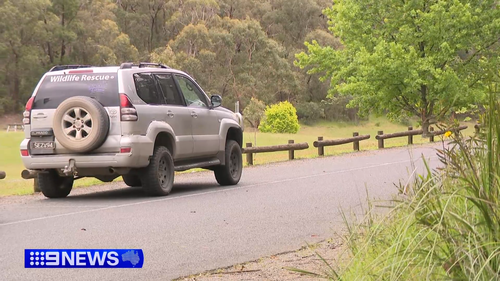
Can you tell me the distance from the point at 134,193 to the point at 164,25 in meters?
72.7

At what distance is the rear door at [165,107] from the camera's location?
13.7 metres

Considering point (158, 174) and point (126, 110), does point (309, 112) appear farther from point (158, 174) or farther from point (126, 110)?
point (126, 110)

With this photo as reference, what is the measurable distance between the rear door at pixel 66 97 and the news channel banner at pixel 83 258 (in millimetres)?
4801

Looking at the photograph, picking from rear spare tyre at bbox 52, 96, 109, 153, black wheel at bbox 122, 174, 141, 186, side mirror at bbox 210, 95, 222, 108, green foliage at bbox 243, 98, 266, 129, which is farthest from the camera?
green foliage at bbox 243, 98, 266, 129

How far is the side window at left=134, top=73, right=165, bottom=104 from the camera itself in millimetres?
13672

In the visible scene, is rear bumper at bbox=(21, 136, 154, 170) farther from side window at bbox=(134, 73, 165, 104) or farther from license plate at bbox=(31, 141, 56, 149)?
side window at bbox=(134, 73, 165, 104)

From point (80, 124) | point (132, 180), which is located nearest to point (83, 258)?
point (80, 124)

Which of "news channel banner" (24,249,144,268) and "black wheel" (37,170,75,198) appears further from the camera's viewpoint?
"black wheel" (37,170,75,198)

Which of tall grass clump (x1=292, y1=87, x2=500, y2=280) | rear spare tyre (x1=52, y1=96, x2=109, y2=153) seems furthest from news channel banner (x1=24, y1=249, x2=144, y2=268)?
rear spare tyre (x1=52, y1=96, x2=109, y2=153)

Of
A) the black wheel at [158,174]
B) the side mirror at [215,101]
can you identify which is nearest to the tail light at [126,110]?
the black wheel at [158,174]

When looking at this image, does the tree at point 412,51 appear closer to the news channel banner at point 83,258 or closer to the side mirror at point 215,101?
the side mirror at point 215,101

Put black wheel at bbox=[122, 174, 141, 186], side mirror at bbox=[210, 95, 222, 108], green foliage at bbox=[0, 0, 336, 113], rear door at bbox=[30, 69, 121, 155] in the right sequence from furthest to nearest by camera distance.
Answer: green foliage at bbox=[0, 0, 336, 113] → black wheel at bbox=[122, 174, 141, 186] → side mirror at bbox=[210, 95, 222, 108] → rear door at bbox=[30, 69, 121, 155]

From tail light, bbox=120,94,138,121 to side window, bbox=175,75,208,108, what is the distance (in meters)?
1.92

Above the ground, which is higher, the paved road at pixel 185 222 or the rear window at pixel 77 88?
the rear window at pixel 77 88
